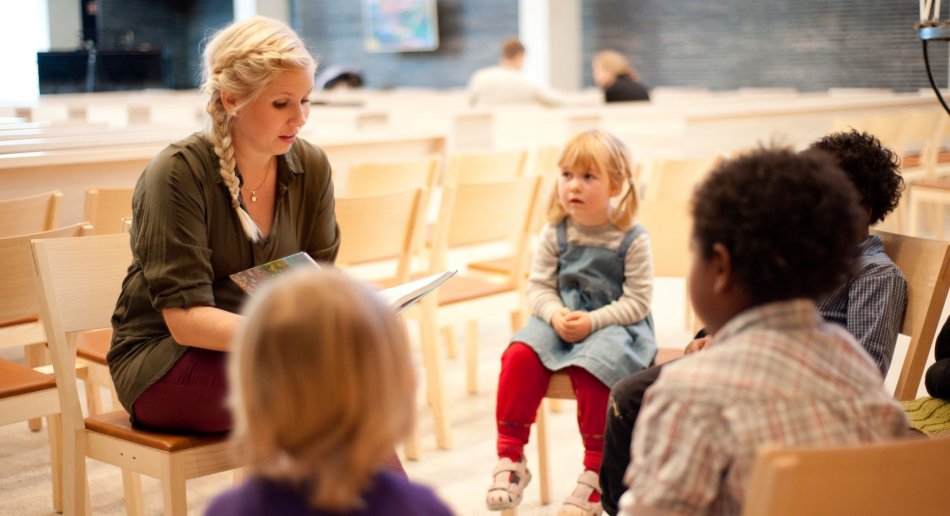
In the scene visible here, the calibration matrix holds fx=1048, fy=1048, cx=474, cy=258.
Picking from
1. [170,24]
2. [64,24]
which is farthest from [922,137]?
[170,24]

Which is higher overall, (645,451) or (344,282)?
(344,282)

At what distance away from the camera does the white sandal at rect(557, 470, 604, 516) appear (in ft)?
7.36

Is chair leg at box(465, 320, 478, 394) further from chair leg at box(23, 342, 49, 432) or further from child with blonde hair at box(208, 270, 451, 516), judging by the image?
child with blonde hair at box(208, 270, 451, 516)

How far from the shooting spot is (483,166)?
4.29m

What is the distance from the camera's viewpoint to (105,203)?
301 cm

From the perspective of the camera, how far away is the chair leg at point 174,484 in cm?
190

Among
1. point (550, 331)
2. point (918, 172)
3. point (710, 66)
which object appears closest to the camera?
point (550, 331)

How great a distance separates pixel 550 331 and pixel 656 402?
1.28 metres

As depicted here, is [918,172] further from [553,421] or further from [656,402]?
[656,402]

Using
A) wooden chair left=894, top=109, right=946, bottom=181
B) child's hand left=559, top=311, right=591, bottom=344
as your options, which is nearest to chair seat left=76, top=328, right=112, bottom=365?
child's hand left=559, top=311, right=591, bottom=344

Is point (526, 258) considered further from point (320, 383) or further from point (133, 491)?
point (320, 383)

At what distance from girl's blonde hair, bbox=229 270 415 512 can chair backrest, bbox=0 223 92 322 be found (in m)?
1.58

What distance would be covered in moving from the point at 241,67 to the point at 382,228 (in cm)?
104

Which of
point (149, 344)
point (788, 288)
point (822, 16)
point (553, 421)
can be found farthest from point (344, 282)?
point (822, 16)
